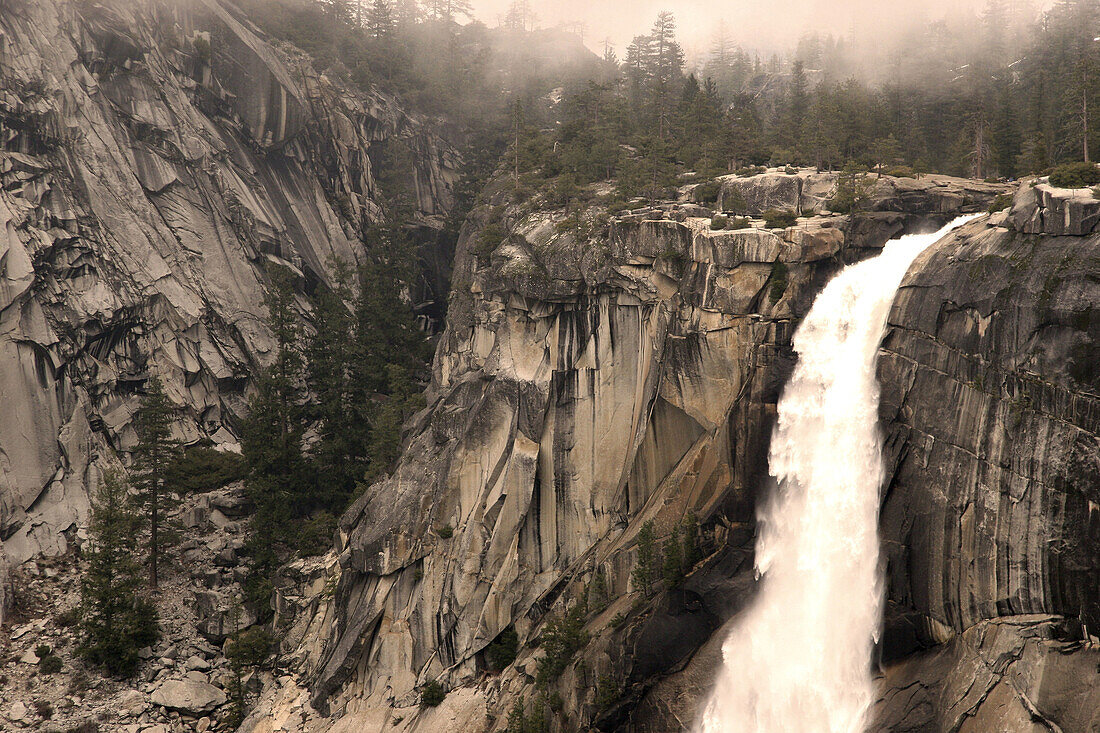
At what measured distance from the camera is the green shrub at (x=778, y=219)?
154ft

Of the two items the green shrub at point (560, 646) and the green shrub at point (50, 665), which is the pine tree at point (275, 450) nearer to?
the green shrub at point (50, 665)

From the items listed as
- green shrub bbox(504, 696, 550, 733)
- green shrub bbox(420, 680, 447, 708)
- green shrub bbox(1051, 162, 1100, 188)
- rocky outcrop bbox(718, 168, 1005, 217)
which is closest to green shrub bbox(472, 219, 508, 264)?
rocky outcrop bbox(718, 168, 1005, 217)

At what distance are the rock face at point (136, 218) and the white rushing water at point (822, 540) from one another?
51.9 m

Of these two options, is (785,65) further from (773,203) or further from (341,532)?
(341,532)

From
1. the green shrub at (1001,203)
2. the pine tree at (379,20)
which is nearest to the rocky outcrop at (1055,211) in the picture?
the green shrub at (1001,203)

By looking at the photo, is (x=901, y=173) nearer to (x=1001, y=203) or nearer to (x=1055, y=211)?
(x=1001, y=203)

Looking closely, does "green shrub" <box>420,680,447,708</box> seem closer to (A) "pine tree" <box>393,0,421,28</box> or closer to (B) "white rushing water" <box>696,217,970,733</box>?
(B) "white rushing water" <box>696,217,970,733</box>

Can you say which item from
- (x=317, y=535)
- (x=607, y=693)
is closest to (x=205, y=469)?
(x=317, y=535)

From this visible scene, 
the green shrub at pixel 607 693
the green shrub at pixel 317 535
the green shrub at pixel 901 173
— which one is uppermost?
the green shrub at pixel 901 173

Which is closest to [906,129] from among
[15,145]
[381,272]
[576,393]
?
[576,393]

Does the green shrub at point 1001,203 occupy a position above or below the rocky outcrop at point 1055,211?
above

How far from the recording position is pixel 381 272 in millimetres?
84500

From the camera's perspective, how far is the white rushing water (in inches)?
1453

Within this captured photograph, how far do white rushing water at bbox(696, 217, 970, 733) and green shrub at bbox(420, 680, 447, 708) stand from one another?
19429 mm
